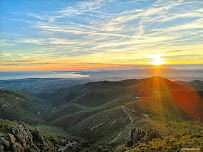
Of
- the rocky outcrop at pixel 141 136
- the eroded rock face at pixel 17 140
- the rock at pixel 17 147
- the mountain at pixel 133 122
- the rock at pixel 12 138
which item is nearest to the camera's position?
the eroded rock face at pixel 17 140

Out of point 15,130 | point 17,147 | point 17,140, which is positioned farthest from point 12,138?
point 15,130

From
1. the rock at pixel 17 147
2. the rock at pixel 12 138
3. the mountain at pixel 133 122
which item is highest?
the rock at pixel 12 138

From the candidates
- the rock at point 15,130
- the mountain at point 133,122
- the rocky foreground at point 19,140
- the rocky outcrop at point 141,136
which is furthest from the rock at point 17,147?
the rocky outcrop at point 141,136

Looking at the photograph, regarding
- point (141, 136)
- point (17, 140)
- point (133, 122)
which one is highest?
point (17, 140)

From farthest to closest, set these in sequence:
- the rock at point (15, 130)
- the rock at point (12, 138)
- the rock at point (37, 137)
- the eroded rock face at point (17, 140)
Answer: the rock at point (37, 137), the rock at point (15, 130), the rock at point (12, 138), the eroded rock face at point (17, 140)

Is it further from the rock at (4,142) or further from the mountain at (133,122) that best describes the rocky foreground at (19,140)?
the mountain at (133,122)

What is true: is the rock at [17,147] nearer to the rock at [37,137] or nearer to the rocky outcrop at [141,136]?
the rock at [37,137]

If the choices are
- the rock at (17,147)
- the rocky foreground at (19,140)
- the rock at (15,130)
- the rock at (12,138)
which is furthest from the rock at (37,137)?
the rock at (12,138)

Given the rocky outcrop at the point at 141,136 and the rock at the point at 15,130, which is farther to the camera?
the rock at the point at 15,130

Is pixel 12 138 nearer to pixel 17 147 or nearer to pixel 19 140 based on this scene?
pixel 17 147

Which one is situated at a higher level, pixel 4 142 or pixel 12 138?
pixel 4 142

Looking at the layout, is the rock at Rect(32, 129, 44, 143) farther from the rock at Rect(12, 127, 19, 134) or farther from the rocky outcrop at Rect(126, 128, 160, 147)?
the rocky outcrop at Rect(126, 128, 160, 147)

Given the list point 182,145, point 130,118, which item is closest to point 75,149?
point 130,118

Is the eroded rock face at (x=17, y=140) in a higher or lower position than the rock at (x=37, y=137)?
higher
